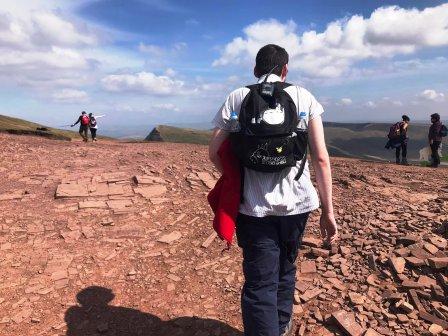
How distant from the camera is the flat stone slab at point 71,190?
10.4 m

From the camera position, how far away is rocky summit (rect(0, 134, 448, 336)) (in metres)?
5.40

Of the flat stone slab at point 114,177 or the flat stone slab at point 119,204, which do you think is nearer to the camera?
the flat stone slab at point 119,204

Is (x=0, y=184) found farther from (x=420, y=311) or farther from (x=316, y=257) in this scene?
(x=420, y=311)

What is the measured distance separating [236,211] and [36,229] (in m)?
6.47

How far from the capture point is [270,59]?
3781 mm

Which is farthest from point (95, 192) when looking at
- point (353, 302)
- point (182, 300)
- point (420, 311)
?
point (420, 311)

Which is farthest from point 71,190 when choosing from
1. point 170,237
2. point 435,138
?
point 435,138

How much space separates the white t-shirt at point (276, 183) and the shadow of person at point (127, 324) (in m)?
2.27

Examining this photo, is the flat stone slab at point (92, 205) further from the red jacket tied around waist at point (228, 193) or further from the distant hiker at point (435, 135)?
the distant hiker at point (435, 135)

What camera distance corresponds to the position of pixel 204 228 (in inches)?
339

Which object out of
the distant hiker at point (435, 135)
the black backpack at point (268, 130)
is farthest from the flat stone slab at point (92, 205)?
the distant hiker at point (435, 135)

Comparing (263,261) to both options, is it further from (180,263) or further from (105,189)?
(105,189)

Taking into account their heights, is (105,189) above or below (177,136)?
above

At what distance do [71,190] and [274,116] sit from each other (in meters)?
8.71
